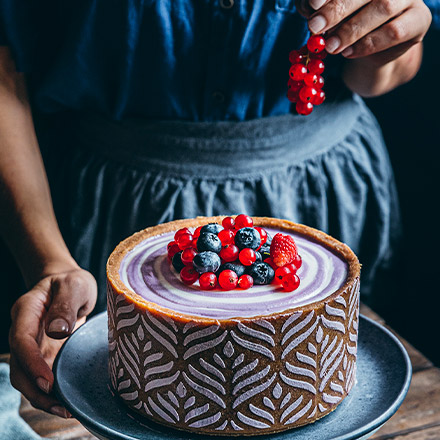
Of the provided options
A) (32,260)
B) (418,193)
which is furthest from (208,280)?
(418,193)

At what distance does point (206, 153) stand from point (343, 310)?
0.61 m

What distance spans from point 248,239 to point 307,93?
0.28 m

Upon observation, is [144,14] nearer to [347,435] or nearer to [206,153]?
[206,153]

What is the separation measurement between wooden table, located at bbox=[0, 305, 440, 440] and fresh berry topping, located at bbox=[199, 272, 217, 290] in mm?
377

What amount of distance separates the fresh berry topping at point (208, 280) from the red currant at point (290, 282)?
3.6 inches

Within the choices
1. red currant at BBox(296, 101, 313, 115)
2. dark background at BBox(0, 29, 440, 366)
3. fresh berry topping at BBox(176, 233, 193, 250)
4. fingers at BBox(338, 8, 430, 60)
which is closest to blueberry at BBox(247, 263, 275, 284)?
fresh berry topping at BBox(176, 233, 193, 250)

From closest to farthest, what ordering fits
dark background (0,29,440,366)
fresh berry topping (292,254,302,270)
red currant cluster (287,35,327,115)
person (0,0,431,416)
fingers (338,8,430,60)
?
fresh berry topping (292,254,302,270)
red currant cluster (287,35,327,115)
fingers (338,8,430,60)
person (0,0,431,416)
dark background (0,29,440,366)

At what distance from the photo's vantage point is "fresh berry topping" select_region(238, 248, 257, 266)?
2.55 ft

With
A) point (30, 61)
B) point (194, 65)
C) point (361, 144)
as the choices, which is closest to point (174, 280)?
point (194, 65)

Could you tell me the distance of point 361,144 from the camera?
149 centimetres

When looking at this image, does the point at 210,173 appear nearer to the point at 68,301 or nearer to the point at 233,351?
the point at 68,301

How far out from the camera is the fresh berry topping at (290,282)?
763 millimetres

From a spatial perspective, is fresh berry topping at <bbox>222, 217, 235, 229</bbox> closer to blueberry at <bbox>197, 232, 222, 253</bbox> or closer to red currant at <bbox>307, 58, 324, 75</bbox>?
blueberry at <bbox>197, 232, 222, 253</bbox>

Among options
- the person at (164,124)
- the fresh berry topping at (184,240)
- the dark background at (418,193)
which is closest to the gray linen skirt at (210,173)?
the person at (164,124)
